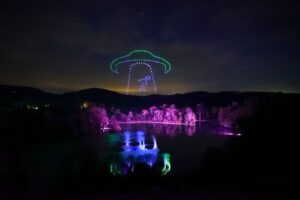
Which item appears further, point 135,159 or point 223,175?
point 135,159

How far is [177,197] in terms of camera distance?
468 inches

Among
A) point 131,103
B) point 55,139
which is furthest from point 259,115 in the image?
point 131,103

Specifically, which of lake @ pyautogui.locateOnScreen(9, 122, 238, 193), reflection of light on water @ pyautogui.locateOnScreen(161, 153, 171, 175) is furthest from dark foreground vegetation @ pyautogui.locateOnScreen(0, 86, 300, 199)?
reflection of light on water @ pyautogui.locateOnScreen(161, 153, 171, 175)

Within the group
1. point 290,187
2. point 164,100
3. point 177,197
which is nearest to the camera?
point 177,197

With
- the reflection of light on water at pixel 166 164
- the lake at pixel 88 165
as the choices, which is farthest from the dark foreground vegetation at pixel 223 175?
the reflection of light on water at pixel 166 164

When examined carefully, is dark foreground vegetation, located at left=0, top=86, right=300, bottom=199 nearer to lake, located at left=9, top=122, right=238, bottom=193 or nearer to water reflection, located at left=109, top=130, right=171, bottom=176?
lake, located at left=9, top=122, right=238, bottom=193

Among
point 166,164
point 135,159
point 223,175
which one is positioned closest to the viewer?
point 223,175

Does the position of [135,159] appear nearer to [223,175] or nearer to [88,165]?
[88,165]

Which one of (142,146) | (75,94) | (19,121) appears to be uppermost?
(75,94)

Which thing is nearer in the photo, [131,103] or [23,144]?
[23,144]

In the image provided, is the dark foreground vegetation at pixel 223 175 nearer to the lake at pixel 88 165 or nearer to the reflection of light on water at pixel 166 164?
the lake at pixel 88 165

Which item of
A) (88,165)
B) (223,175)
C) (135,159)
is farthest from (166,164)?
(223,175)

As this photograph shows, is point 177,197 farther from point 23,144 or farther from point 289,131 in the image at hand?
point 23,144

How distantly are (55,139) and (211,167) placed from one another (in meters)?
31.3
